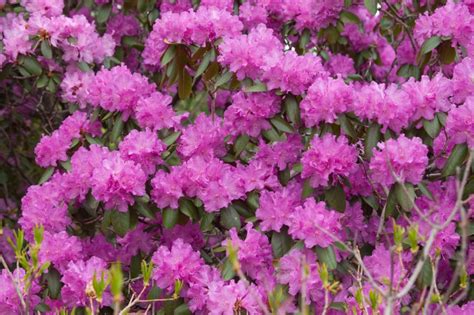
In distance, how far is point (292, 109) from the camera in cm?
260

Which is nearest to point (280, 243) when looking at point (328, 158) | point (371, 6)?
point (328, 158)

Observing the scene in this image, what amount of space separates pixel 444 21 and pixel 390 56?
1.40 metres

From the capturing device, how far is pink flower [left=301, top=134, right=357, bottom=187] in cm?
246

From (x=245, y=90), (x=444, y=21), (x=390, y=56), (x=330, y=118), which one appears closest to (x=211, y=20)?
(x=245, y=90)

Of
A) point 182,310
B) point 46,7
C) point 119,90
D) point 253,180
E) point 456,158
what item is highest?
point 46,7

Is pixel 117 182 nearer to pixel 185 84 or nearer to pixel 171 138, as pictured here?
pixel 171 138

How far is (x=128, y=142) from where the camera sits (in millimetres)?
2682

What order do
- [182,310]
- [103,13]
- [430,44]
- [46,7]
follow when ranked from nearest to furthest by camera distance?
[182,310]
[430,44]
[46,7]
[103,13]

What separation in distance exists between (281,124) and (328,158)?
250 millimetres

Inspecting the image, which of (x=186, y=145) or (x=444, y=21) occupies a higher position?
(x=444, y=21)

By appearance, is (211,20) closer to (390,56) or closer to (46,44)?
(46,44)

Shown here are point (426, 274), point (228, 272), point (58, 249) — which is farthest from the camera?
point (58, 249)

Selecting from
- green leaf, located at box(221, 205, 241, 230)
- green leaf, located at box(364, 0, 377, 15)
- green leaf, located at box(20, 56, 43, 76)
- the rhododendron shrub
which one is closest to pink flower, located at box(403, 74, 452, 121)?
the rhododendron shrub

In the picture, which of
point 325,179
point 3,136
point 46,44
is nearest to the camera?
point 325,179
